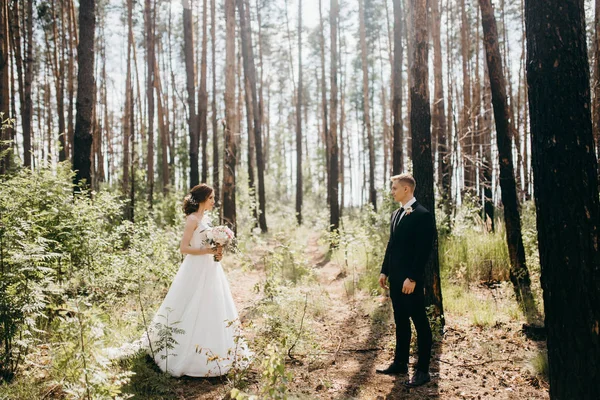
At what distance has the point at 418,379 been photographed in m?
Answer: 4.31

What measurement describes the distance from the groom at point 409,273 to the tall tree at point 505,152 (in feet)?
12.3

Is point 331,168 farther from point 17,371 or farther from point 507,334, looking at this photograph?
point 17,371

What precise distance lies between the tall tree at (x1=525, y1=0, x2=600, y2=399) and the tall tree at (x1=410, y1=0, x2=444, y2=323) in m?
2.91

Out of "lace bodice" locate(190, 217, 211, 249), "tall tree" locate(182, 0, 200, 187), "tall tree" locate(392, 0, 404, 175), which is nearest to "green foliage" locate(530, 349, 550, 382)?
"lace bodice" locate(190, 217, 211, 249)

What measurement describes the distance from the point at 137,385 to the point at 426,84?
18.7 feet

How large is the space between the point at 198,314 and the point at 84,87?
20.1 feet

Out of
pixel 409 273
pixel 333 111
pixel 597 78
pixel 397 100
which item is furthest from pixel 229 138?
pixel 597 78

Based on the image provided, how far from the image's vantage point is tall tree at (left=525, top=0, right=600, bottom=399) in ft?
9.57

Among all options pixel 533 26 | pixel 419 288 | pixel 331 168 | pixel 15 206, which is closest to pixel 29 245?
pixel 15 206

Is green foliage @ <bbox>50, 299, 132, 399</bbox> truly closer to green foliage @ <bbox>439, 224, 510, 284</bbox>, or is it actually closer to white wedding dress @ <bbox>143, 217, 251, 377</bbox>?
white wedding dress @ <bbox>143, 217, 251, 377</bbox>

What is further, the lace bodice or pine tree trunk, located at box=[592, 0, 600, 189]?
pine tree trunk, located at box=[592, 0, 600, 189]

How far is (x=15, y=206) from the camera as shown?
4.64m

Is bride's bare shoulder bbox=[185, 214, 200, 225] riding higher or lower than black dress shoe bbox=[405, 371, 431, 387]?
higher

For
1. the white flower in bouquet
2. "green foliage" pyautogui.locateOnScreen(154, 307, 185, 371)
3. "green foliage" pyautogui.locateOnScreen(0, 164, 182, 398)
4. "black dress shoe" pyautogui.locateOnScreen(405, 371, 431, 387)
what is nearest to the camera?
"green foliage" pyautogui.locateOnScreen(0, 164, 182, 398)
